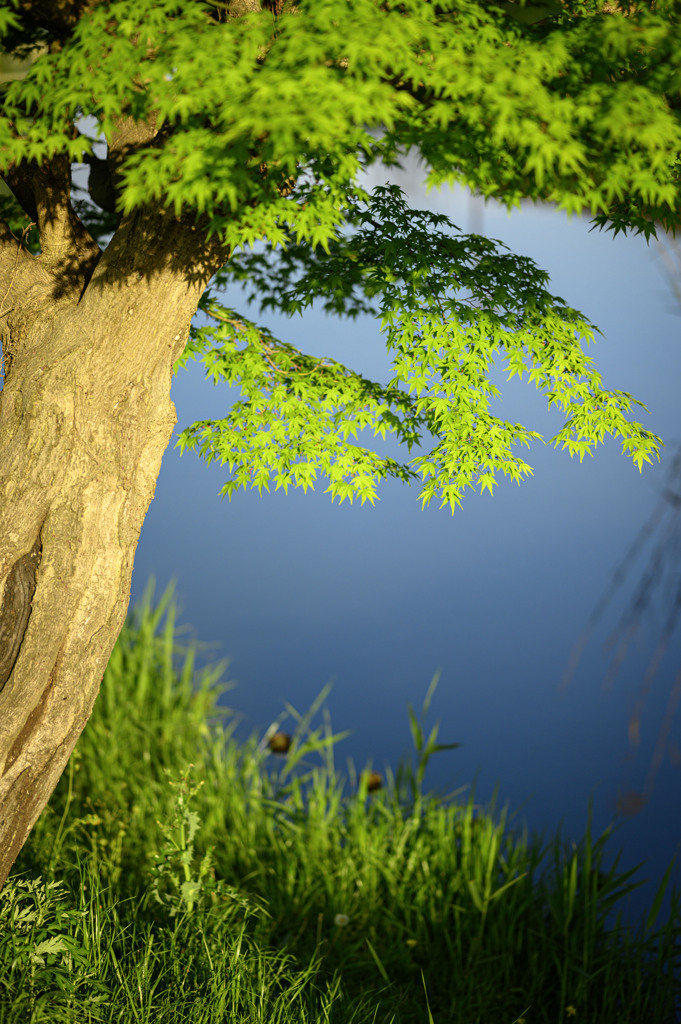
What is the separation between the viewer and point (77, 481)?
351 cm

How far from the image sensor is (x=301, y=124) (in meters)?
2.37

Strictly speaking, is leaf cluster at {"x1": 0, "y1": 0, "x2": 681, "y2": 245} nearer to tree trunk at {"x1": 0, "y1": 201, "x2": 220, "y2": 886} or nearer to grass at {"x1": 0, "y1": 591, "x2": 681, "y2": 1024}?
tree trunk at {"x1": 0, "y1": 201, "x2": 220, "y2": 886}

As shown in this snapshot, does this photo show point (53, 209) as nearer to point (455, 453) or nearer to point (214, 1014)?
point (455, 453)

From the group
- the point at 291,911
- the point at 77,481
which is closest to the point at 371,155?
the point at 77,481

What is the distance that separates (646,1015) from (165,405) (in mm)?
A: 4054

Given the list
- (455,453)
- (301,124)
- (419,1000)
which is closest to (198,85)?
(301,124)

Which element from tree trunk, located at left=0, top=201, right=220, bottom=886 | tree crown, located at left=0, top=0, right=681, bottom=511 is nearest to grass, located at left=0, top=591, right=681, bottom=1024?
tree trunk, located at left=0, top=201, right=220, bottom=886

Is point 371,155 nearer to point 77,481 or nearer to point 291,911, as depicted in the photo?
point 77,481

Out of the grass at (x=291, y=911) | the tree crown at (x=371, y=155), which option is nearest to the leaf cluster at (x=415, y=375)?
the tree crown at (x=371, y=155)

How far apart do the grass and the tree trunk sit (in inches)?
26.5

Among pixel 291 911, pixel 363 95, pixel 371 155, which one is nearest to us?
pixel 363 95

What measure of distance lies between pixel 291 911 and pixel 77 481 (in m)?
2.91

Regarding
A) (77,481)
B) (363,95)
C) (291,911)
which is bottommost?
(291,911)

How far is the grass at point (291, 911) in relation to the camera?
3457mm
